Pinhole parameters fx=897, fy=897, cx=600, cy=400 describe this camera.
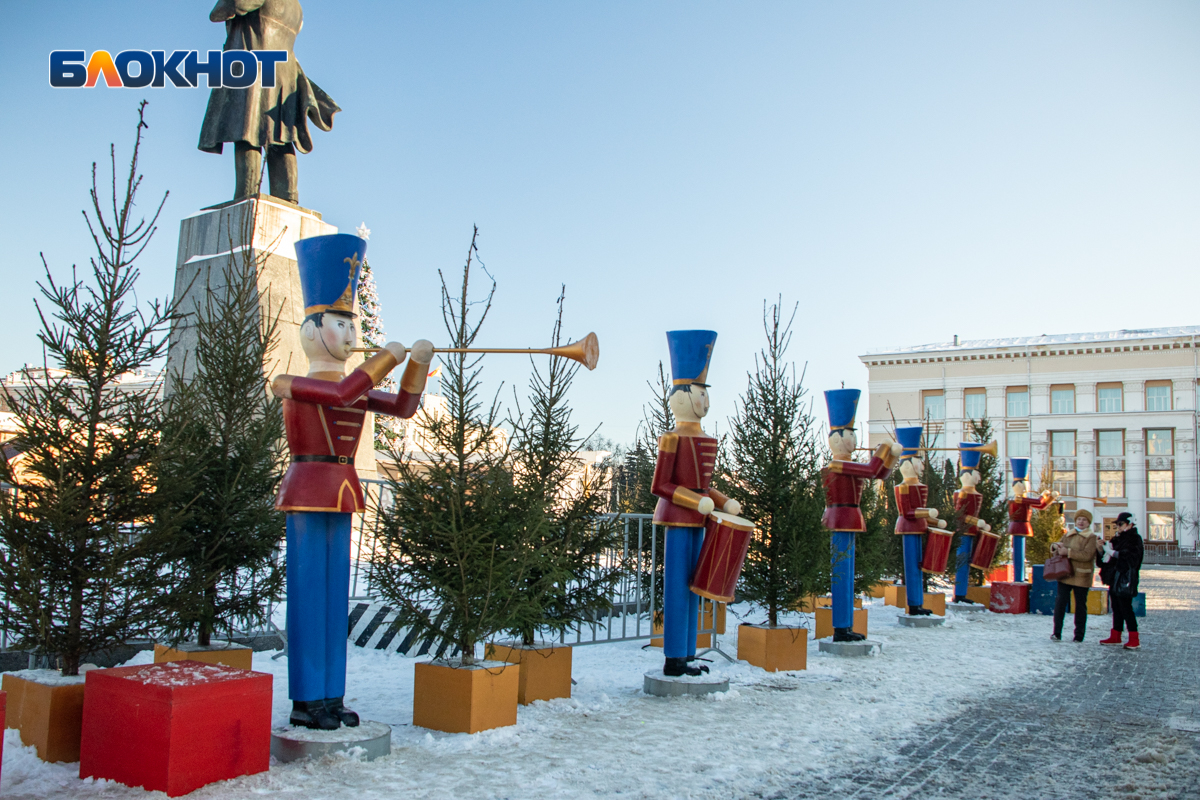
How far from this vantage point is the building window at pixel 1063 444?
52188 mm

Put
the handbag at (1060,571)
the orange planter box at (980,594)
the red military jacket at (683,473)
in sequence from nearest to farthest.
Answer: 1. the red military jacket at (683,473)
2. the handbag at (1060,571)
3. the orange planter box at (980,594)

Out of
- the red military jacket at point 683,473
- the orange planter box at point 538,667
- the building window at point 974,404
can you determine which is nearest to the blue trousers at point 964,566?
the red military jacket at point 683,473

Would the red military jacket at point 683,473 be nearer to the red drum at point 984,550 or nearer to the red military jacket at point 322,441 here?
the red military jacket at point 322,441

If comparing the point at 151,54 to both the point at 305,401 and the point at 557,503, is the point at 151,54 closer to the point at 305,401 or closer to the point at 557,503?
the point at 305,401

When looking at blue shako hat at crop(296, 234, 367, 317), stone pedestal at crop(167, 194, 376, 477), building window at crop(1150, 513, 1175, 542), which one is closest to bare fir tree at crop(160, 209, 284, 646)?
blue shako hat at crop(296, 234, 367, 317)

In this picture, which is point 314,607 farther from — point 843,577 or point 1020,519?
point 1020,519

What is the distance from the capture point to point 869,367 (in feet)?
191

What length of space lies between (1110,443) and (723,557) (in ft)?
173

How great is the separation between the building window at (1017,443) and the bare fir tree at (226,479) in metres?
53.8

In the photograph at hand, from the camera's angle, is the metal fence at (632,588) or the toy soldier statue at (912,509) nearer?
the metal fence at (632,588)

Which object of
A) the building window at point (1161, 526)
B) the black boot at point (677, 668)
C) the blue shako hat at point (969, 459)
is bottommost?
the building window at point (1161, 526)

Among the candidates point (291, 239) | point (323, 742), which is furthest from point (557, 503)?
point (291, 239)

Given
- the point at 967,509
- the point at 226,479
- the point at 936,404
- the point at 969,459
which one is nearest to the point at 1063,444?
the point at 936,404

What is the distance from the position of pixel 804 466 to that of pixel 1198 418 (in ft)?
164
